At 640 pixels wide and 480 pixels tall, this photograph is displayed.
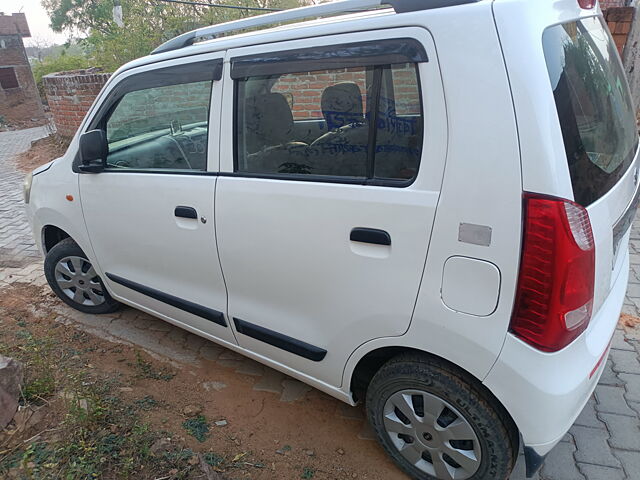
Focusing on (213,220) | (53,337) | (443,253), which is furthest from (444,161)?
(53,337)

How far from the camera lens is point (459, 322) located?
5.14ft

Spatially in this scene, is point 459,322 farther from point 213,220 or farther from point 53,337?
point 53,337

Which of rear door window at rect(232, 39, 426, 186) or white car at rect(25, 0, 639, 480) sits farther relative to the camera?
rear door window at rect(232, 39, 426, 186)

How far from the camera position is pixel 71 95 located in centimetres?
828

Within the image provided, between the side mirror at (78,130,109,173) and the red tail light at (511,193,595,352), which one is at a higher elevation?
the side mirror at (78,130,109,173)

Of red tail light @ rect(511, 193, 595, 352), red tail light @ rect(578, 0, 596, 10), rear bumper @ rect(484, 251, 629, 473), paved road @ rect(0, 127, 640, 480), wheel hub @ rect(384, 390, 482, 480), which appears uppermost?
red tail light @ rect(578, 0, 596, 10)

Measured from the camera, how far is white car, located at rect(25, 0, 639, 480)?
1.39 metres

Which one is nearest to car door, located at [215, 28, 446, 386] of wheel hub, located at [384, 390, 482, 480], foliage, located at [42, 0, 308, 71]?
wheel hub, located at [384, 390, 482, 480]

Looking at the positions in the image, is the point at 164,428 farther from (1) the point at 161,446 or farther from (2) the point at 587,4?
(2) the point at 587,4

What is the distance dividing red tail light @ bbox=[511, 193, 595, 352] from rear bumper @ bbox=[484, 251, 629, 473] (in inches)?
2.2

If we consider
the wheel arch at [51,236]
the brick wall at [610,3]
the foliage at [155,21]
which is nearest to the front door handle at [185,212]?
the wheel arch at [51,236]

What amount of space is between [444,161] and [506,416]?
1002 mm

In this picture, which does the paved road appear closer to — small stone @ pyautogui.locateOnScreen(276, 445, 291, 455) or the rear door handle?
small stone @ pyautogui.locateOnScreen(276, 445, 291, 455)

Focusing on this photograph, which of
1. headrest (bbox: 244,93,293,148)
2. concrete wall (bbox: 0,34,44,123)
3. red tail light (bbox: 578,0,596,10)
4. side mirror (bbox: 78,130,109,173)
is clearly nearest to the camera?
red tail light (bbox: 578,0,596,10)
